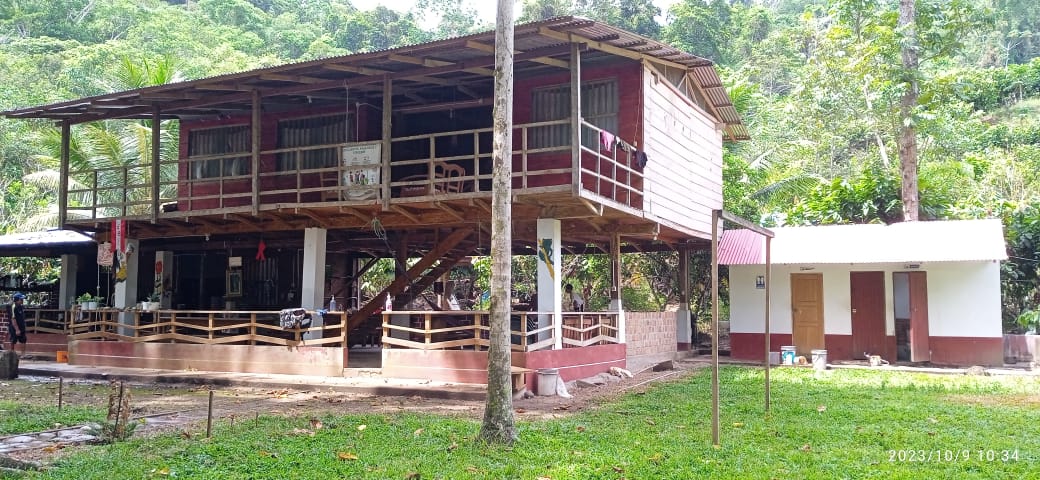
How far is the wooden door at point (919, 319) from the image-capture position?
1745 centimetres

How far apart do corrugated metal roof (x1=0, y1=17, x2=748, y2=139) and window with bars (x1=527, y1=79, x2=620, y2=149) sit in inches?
19.0

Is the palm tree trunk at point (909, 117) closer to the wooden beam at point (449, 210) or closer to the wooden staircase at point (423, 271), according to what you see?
the wooden staircase at point (423, 271)

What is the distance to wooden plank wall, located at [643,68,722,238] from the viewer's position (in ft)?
49.2

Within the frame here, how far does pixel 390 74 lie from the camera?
46.3 feet

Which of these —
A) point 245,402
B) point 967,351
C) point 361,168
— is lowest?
point 245,402

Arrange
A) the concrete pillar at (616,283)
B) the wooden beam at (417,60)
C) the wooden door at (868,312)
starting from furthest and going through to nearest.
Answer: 1. the wooden door at (868,312)
2. the concrete pillar at (616,283)
3. the wooden beam at (417,60)

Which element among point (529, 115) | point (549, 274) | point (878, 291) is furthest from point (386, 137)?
point (878, 291)

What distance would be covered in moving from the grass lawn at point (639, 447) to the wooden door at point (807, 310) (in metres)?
7.17

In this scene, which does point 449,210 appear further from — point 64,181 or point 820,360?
point 64,181

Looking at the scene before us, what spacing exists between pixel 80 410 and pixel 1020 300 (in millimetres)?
20757

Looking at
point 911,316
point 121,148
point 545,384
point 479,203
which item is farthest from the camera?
point 121,148

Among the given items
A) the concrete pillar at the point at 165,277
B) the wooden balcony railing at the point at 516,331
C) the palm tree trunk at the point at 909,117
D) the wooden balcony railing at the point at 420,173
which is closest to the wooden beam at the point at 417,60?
the wooden balcony railing at the point at 420,173

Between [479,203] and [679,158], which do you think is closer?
[479,203]

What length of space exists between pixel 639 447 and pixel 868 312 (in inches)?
489
